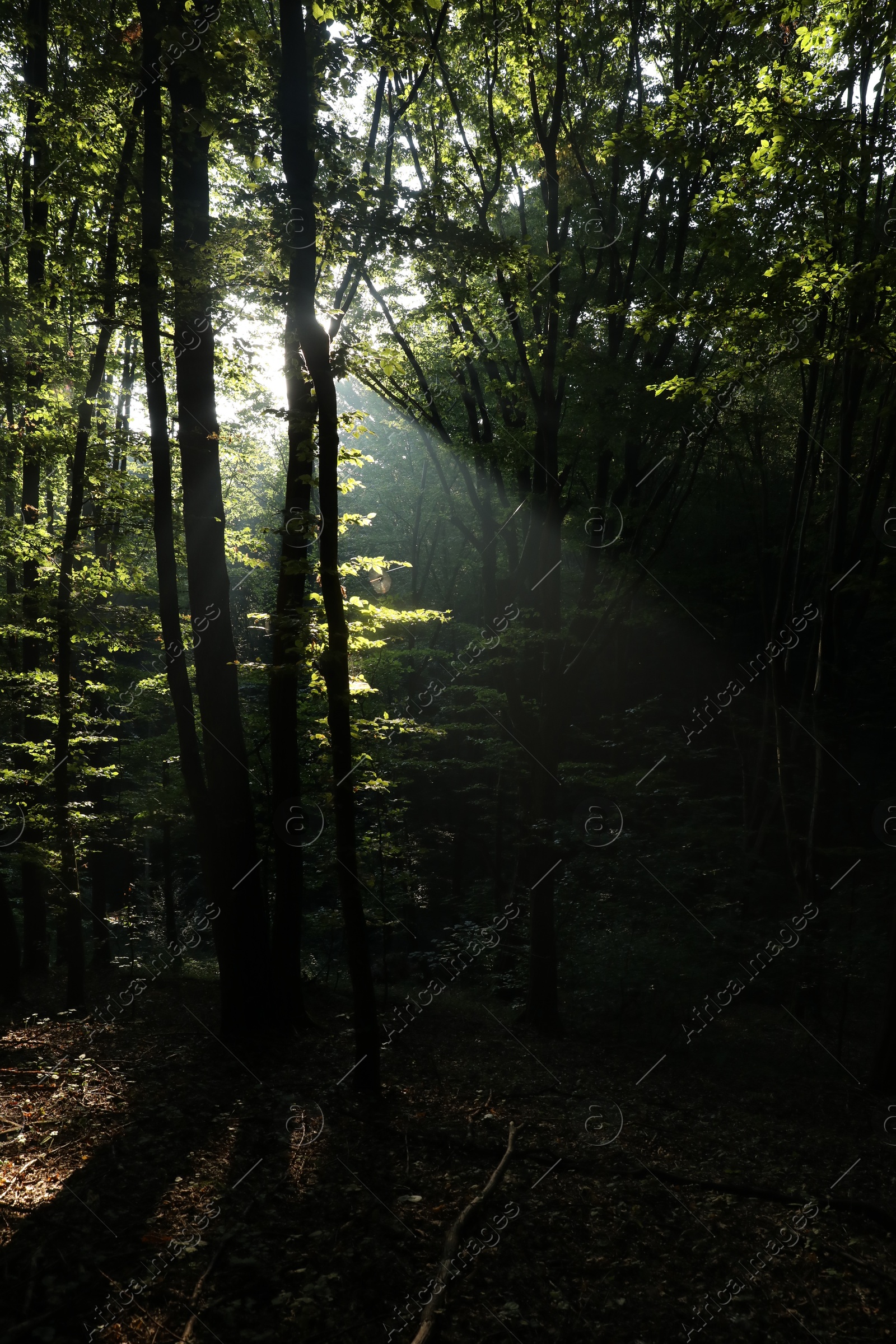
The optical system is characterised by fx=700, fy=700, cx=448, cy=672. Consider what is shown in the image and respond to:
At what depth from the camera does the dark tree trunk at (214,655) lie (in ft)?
23.5

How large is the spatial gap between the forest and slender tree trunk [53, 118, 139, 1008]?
72 millimetres

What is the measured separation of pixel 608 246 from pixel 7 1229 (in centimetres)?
1176

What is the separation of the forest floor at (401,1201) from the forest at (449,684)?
0.04m

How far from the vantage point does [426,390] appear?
33.9ft

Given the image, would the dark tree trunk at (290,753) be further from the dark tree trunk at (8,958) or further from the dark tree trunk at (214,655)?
the dark tree trunk at (8,958)

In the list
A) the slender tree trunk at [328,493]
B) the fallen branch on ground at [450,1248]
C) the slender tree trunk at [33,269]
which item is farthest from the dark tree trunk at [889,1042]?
the slender tree trunk at [33,269]

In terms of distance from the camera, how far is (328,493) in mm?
5840

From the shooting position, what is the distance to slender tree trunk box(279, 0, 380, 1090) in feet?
18.5

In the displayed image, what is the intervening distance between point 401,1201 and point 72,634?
7.87 metres

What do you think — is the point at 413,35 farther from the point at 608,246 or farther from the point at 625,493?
the point at 625,493

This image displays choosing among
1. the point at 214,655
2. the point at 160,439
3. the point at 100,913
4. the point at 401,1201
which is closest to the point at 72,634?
the point at 214,655

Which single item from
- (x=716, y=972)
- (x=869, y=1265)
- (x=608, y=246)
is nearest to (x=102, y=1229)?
(x=869, y=1265)

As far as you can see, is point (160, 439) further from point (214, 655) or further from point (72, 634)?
point (72, 634)

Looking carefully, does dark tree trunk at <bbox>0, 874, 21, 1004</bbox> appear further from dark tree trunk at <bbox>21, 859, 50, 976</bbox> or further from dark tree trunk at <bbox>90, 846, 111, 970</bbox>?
dark tree trunk at <bbox>90, 846, 111, 970</bbox>
